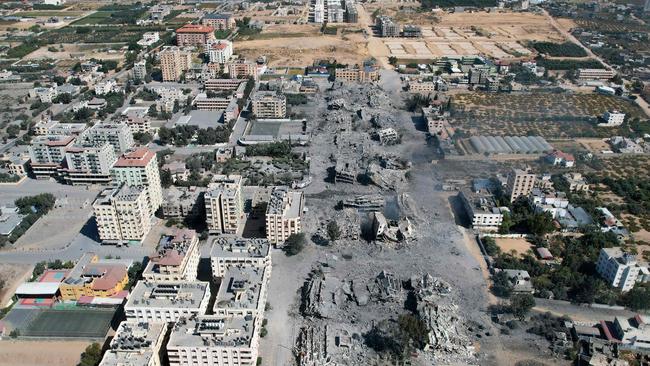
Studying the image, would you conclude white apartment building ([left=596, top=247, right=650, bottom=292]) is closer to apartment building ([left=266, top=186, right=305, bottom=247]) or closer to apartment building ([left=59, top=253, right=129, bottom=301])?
apartment building ([left=266, top=186, right=305, bottom=247])

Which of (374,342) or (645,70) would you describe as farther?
(645,70)

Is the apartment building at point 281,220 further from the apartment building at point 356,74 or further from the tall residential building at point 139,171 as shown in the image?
the apartment building at point 356,74

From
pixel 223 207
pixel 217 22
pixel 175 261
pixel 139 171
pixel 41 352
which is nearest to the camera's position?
pixel 41 352

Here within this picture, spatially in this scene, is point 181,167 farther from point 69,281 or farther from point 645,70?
point 645,70

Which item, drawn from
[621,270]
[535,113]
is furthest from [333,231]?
[535,113]

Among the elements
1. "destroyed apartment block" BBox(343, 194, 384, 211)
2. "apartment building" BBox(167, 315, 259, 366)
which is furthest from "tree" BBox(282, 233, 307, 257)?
"apartment building" BBox(167, 315, 259, 366)

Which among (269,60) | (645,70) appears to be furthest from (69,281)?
(645,70)

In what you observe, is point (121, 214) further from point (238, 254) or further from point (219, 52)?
point (219, 52)
